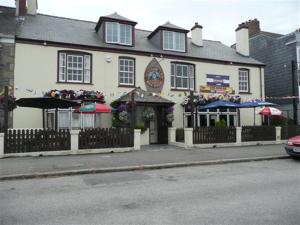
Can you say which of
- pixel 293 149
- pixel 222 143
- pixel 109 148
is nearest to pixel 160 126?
pixel 222 143

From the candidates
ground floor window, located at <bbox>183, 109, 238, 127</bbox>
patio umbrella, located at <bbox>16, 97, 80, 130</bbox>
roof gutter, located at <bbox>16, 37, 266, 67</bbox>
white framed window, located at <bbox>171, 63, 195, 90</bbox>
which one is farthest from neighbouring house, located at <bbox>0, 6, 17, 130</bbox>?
ground floor window, located at <bbox>183, 109, 238, 127</bbox>

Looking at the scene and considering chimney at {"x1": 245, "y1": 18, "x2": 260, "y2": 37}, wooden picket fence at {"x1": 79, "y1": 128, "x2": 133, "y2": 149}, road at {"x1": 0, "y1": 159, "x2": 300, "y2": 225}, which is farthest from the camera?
chimney at {"x1": 245, "y1": 18, "x2": 260, "y2": 37}

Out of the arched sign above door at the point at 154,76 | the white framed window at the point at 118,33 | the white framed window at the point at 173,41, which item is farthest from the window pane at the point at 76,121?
the white framed window at the point at 173,41

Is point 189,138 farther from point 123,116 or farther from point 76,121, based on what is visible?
point 76,121

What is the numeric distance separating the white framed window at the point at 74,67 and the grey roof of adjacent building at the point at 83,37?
0.77m

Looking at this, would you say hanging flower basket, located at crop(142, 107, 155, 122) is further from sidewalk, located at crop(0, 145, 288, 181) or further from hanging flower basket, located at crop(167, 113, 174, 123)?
sidewalk, located at crop(0, 145, 288, 181)

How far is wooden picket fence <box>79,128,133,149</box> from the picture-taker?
42.8ft

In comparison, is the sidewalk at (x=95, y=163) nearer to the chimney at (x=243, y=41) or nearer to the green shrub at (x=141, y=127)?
the green shrub at (x=141, y=127)

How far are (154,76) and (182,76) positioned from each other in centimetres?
223

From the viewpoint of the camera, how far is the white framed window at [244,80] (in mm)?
21484

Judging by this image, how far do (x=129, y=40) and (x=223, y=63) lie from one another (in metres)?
7.30

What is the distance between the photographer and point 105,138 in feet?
44.1

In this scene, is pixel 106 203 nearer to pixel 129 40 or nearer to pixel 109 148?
pixel 109 148

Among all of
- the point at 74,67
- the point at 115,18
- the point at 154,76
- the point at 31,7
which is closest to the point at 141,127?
the point at 154,76
